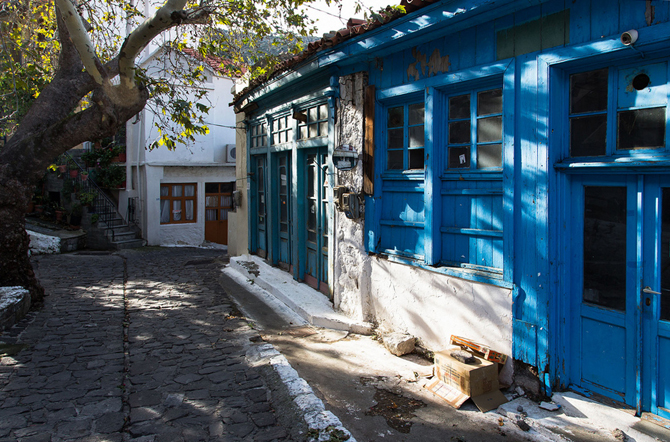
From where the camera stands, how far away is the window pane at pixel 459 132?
4.59 metres

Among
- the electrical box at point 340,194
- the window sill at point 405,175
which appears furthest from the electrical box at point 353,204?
the window sill at point 405,175

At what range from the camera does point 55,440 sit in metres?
3.50

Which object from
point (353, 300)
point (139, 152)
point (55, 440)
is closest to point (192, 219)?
point (139, 152)

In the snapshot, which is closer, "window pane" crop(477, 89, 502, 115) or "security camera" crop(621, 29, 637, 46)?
"security camera" crop(621, 29, 637, 46)

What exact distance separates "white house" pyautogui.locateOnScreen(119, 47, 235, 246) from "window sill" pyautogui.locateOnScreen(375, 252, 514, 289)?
41.8 feet

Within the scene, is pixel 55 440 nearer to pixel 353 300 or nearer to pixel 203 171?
pixel 353 300

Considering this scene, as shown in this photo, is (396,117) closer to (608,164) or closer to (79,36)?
(608,164)

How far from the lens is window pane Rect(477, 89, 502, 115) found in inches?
169

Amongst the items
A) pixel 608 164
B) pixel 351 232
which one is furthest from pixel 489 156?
pixel 351 232

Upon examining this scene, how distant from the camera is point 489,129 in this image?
14.4ft

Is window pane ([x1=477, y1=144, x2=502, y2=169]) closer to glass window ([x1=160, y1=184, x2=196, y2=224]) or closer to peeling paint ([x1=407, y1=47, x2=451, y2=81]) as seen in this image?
peeling paint ([x1=407, y1=47, x2=451, y2=81])

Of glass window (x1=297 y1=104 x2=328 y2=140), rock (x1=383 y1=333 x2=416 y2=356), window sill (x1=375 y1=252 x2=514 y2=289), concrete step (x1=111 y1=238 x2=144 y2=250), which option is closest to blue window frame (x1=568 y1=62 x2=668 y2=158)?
window sill (x1=375 y1=252 x2=514 y2=289)

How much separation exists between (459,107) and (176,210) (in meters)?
14.5

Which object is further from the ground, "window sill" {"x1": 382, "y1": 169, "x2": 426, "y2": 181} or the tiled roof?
the tiled roof
